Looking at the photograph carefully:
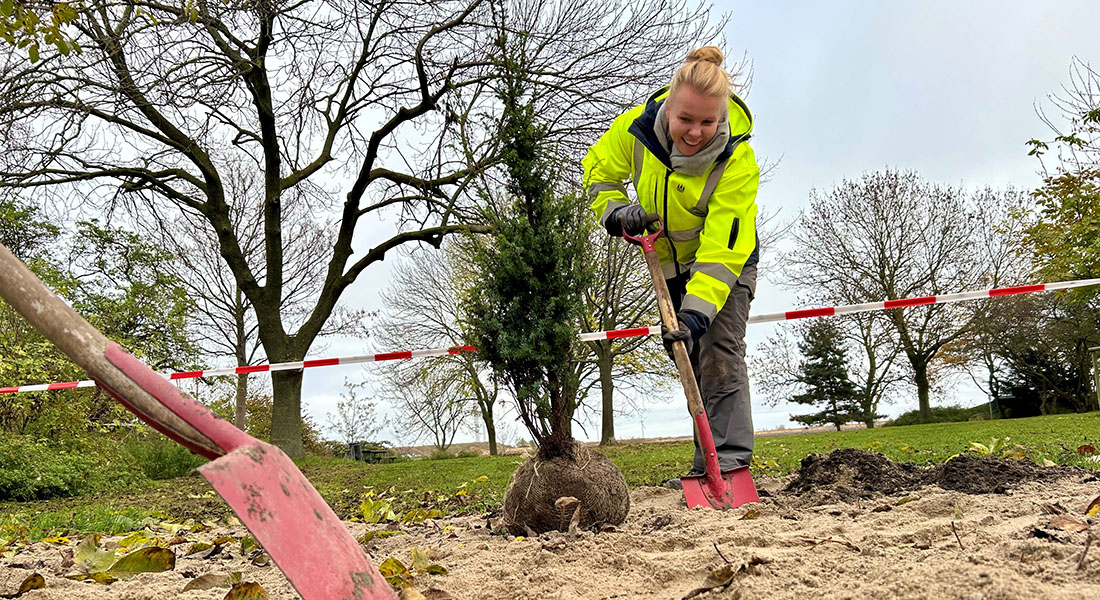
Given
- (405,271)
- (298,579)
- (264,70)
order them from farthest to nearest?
(405,271), (264,70), (298,579)

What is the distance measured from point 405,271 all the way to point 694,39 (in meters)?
10.5

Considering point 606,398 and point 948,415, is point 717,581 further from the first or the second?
point 948,415

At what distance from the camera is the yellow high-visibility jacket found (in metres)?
3.82

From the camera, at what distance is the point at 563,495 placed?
3.44 m

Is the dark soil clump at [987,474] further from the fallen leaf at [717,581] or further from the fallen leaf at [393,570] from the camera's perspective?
the fallen leaf at [393,570]

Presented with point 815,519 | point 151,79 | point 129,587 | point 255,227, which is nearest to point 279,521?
point 129,587

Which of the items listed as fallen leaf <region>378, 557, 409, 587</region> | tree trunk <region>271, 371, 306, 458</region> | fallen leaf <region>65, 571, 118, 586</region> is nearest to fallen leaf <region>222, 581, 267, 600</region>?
fallen leaf <region>378, 557, 409, 587</region>

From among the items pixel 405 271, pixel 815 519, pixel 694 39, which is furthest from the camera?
pixel 405 271

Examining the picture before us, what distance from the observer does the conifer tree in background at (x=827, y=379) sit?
24.0 metres

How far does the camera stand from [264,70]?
14.2 m

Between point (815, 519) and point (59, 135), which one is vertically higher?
point (59, 135)

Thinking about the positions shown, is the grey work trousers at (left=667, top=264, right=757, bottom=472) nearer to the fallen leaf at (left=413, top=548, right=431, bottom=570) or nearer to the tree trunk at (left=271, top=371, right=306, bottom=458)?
the fallen leaf at (left=413, top=548, right=431, bottom=570)

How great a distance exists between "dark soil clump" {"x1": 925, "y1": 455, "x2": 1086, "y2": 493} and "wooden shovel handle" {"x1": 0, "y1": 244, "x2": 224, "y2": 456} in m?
3.27

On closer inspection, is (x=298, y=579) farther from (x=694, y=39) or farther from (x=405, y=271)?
(x=405, y=271)
